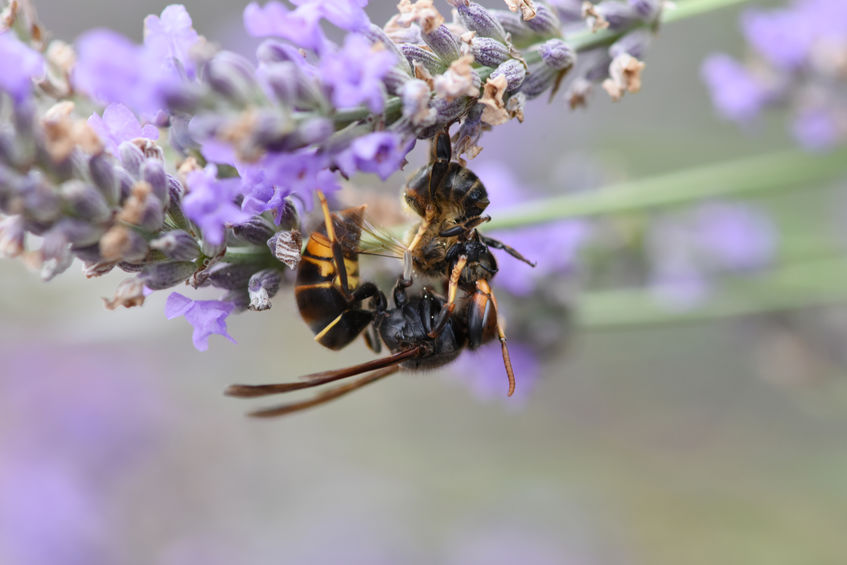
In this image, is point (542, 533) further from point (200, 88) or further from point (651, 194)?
point (200, 88)

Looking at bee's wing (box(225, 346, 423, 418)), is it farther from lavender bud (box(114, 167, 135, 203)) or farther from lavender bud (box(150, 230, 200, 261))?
lavender bud (box(114, 167, 135, 203))

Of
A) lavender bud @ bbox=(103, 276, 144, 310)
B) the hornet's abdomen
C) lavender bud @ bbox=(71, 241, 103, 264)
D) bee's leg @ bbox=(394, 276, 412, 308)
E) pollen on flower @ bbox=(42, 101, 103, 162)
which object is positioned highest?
pollen on flower @ bbox=(42, 101, 103, 162)

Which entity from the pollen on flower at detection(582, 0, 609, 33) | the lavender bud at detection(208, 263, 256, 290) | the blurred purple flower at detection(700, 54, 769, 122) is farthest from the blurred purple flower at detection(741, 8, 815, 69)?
the lavender bud at detection(208, 263, 256, 290)

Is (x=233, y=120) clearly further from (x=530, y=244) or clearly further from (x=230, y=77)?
(x=530, y=244)

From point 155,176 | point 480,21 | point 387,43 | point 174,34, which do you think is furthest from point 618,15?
point 155,176

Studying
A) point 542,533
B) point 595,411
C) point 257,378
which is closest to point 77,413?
point 257,378
